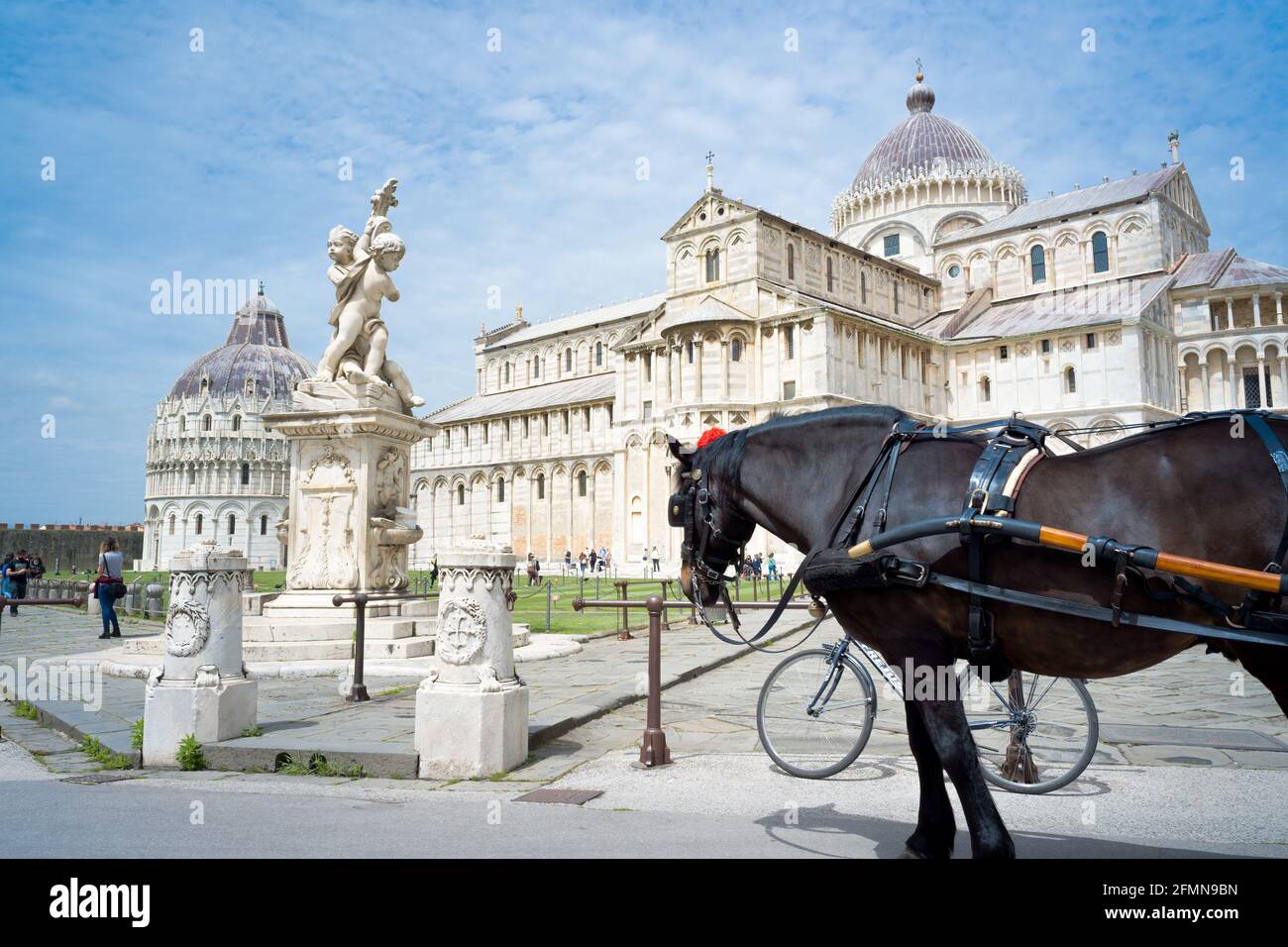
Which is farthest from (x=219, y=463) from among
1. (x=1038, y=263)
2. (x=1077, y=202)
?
(x=1077, y=202)

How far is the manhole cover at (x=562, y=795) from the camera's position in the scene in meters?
5.10

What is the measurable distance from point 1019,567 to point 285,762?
5163 millimetres

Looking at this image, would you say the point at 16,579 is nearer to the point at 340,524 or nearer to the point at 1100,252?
the point at 340,524

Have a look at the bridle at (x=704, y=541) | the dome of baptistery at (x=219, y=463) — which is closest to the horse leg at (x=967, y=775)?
the bridle at (x=704, y=541)

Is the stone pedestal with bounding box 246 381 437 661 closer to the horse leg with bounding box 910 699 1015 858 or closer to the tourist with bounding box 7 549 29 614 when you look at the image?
the horse leg with bounding box 910 699 1015 858

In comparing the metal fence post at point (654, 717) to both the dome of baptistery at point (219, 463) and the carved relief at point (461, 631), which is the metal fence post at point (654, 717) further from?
the dome of baptistery at point (219, 463)

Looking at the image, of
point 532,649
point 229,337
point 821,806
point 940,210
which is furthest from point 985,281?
point 229,337

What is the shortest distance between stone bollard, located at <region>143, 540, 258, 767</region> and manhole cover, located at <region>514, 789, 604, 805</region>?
2.73 meters

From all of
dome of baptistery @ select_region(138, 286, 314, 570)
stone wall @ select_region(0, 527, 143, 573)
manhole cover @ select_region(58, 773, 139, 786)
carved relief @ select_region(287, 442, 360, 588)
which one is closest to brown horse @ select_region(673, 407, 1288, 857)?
manhole cover @ select_region(58, 773, 139, 786)

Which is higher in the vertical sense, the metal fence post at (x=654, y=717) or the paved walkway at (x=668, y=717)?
the metal fence post at (x=654, y=717)

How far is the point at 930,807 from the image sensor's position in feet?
12.5

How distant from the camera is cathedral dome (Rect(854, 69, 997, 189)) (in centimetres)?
6419

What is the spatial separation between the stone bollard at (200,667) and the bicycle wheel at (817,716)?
4.01 meters

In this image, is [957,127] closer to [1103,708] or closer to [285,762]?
[1103,708]
